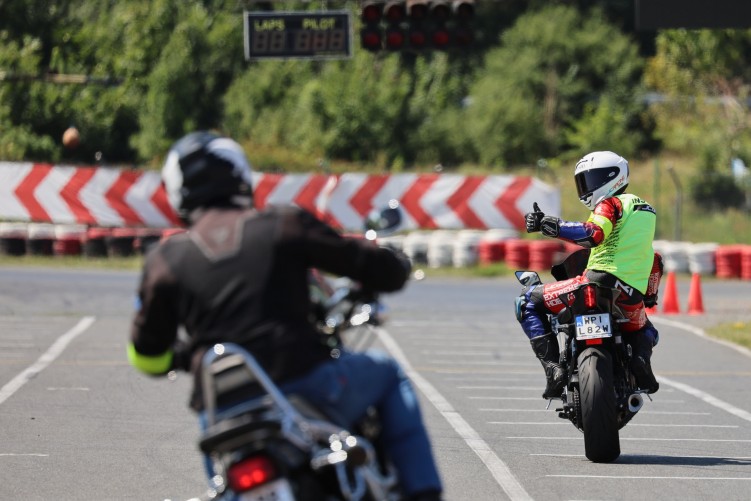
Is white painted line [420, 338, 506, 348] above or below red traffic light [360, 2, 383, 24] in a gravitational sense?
below

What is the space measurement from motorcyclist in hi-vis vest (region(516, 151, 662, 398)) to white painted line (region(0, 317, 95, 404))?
4.47m

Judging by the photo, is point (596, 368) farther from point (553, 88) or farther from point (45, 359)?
point (553, 88)

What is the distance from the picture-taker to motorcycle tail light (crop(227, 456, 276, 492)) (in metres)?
5.02

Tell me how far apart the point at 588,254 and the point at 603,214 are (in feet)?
1.61

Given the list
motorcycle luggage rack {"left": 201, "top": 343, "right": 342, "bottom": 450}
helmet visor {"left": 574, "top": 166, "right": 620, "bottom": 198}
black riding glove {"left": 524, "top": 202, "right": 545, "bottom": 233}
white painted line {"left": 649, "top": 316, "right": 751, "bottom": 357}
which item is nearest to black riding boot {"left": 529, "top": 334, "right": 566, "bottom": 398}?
black riding glove {"left": 524, "top": 202, "right": 545, "bottom": 233}

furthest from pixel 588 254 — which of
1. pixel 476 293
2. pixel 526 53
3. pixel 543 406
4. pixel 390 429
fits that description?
pixel 526 53

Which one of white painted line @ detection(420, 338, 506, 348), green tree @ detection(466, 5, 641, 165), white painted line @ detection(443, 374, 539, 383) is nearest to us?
white painted line @ detection(443, 374, 539, 383)

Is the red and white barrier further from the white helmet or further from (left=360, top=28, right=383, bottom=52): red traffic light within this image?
the white helmet

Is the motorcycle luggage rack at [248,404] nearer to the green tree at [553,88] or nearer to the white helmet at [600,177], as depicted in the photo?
the white helmet at [600,177]

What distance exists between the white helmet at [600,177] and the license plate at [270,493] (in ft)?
18.3

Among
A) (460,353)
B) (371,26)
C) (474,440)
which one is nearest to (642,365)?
(474,440)

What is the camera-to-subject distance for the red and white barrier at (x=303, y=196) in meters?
32.4

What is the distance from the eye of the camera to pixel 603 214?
1003cm

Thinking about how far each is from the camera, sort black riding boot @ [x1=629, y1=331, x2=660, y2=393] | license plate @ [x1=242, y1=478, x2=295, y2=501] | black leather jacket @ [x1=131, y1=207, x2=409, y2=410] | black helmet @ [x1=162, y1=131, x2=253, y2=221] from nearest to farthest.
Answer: license plate @ [x1=242, y1=478, x2=295, y2=501] → black leather jacket @ [x1=131, y1=207, x2=409, y2=410] → black helmet @ [x1=162, y1=131, x2=253, y2=221] → black riding boot @ [x1=629, y1=331, x2=660, y2=393]
